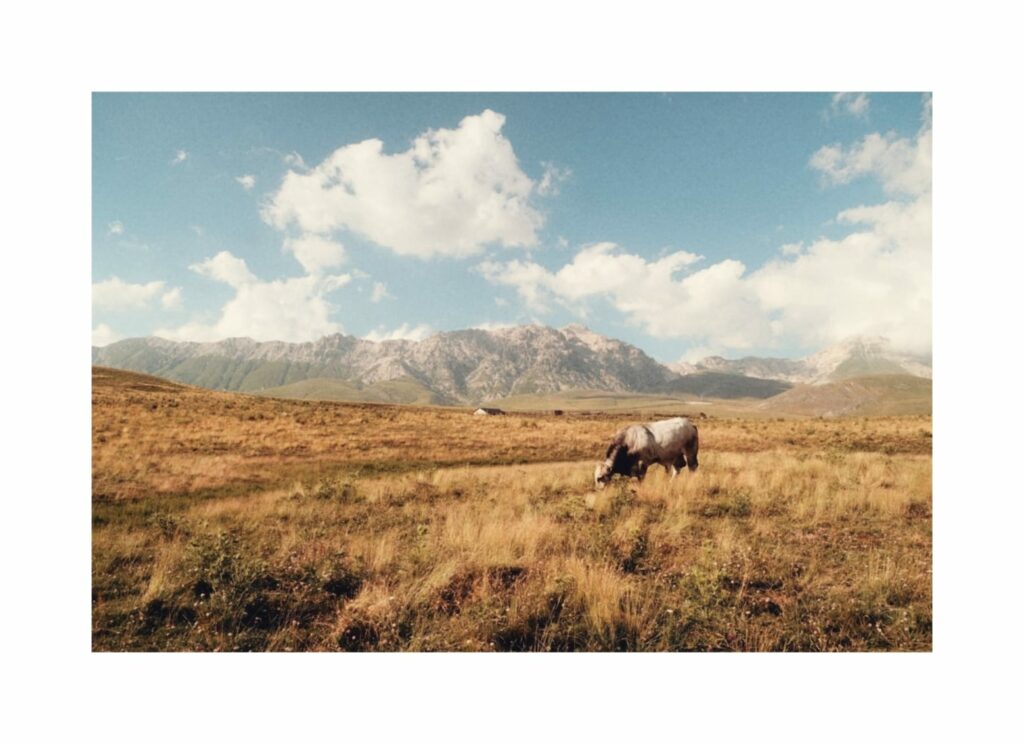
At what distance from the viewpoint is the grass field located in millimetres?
4797

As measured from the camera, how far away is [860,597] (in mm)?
5223

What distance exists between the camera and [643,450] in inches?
476

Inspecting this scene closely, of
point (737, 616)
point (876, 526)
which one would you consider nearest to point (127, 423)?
point (737, 616)

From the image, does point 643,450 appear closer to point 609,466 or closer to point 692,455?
point 609,466

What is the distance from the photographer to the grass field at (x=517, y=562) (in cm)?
480

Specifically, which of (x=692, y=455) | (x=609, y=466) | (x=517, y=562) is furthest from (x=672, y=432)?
(x=517, y=562)

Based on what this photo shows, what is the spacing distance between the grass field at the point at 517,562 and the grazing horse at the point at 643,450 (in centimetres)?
71

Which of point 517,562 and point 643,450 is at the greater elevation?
point 643,450

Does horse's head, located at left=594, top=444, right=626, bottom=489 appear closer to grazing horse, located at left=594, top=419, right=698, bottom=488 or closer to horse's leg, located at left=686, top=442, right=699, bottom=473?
grazing horse, located at left=594, top=419, right=698, bottom=488

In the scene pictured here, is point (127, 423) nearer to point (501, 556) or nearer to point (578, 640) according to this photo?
point (501, 556)

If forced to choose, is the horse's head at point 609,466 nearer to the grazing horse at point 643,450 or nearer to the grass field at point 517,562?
the grazing horse at point 643,450

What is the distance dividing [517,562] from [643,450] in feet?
23.2

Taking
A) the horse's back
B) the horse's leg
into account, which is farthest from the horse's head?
the horse's leg

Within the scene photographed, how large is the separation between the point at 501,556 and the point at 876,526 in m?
7.07
